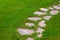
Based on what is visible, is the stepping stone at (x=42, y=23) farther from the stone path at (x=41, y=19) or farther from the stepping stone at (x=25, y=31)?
the stepping stone at (x=25, y=31)

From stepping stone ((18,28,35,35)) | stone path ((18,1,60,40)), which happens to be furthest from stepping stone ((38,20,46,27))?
stepping stone ((18,28,35,35))

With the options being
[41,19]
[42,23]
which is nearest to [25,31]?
[42,23]

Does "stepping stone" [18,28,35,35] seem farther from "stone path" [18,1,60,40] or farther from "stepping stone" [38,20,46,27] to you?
"stepping stone" [38,20,46,27]

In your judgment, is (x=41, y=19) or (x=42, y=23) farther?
(x=41, y=19)

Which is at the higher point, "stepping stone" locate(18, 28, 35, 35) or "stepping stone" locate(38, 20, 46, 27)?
"stepping stone" locate(38, 20, 46, 27)

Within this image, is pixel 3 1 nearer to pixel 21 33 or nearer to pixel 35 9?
pixel 35 9

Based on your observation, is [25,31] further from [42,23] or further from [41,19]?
[41,19]

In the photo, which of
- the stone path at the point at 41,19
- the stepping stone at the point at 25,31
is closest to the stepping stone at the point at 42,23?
the stone path at the point at 41,19

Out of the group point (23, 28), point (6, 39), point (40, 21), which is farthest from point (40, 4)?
point (6, 39)
